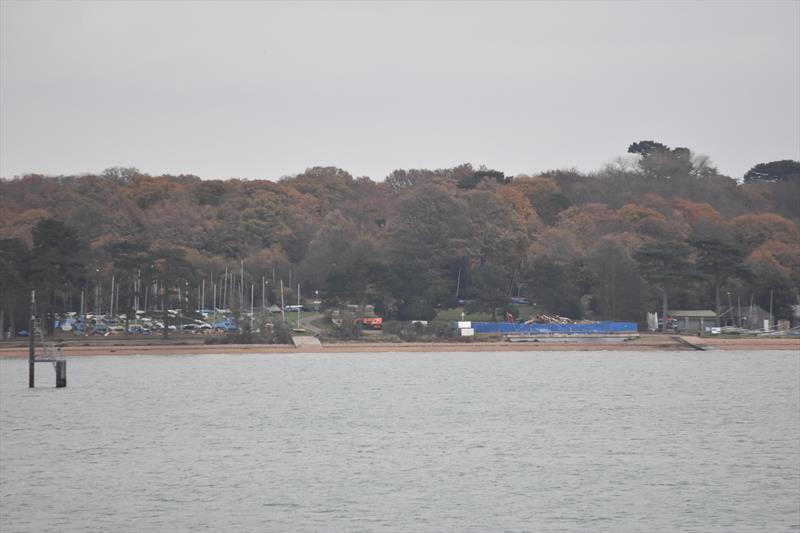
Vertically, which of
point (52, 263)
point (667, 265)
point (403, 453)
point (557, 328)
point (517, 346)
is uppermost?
Result: point (667, 265)

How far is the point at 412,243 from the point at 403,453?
77.6m

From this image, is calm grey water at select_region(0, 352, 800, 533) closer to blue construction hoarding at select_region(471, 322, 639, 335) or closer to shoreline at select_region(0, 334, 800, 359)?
shoreline at select_region(0, 334, 800, 359)

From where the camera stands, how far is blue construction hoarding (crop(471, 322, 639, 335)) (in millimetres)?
103019

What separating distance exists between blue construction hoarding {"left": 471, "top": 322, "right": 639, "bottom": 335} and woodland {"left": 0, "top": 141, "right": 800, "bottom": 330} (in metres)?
5.35

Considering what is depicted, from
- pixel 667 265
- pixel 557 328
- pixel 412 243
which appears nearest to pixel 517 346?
pixel 557 328

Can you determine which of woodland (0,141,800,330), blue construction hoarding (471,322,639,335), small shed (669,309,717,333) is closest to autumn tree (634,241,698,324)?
woodland (0,141,800,330)

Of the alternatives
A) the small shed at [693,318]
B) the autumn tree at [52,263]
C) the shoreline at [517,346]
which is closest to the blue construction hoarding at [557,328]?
the shoreline at [517,346]

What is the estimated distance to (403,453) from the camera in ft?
147

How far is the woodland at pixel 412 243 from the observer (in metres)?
104

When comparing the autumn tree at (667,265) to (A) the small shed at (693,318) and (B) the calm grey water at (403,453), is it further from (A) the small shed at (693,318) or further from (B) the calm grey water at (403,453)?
(B) the calm grey water at (403,453)

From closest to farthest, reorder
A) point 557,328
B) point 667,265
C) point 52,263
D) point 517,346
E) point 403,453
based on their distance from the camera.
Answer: point 403,453, point 52,263, point 517,346, point 557,328, point 667,265

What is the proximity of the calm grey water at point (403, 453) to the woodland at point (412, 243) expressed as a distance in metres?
25.9

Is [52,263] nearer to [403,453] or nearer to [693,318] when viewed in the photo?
[693,318]

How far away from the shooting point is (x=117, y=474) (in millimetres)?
40500
